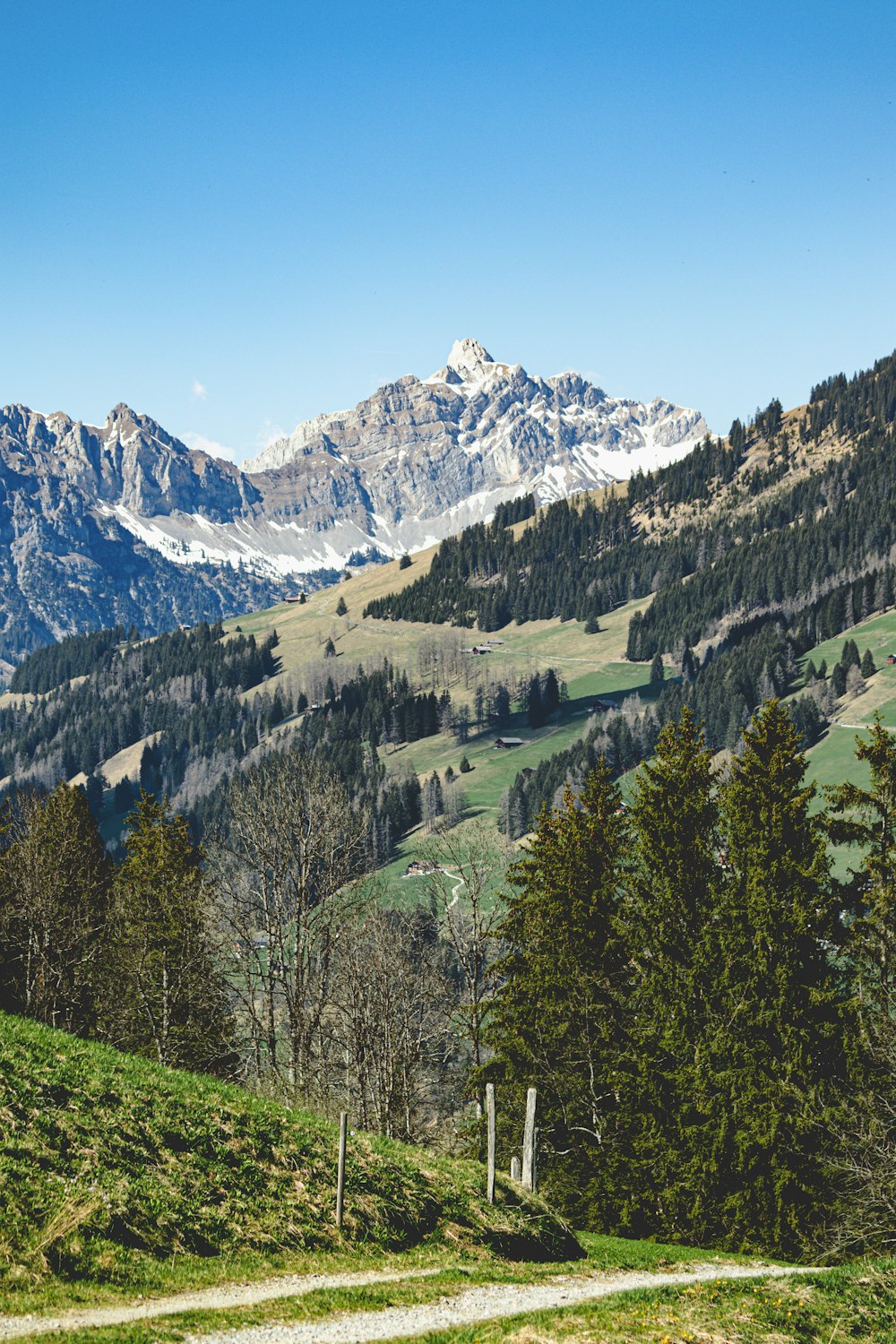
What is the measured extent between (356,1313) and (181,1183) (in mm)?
5223

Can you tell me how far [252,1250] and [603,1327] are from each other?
23.6 feet

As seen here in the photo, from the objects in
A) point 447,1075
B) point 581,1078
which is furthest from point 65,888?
point 581,1078

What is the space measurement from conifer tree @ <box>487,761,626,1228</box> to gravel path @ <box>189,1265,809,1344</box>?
14150 mm

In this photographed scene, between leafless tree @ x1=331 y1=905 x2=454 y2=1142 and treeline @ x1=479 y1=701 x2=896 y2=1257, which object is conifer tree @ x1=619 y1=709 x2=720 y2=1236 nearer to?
treeline @ x1=479 y1=701 x2=896 y2=1257

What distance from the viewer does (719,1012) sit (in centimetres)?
3509

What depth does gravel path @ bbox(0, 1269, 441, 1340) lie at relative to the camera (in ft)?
51.7

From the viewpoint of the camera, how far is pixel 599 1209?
3606cm

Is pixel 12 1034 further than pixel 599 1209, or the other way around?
pixel 599 1209

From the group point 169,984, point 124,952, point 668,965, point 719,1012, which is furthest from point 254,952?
point 719,1012

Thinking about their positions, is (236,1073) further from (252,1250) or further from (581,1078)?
(252,1250)

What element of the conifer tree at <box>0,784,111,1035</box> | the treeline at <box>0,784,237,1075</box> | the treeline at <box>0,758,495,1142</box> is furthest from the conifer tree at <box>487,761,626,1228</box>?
the conifer tree at <box>0,784,111,1035</box>

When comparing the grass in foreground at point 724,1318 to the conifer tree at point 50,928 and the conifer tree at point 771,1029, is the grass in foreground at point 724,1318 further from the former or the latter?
the conifer tree at point 50,928

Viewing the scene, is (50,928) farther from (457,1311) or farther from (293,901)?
(457,1311)

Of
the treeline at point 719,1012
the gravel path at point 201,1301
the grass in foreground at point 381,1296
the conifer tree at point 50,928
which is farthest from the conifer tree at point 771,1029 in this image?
the conifer tree at point 50,928
